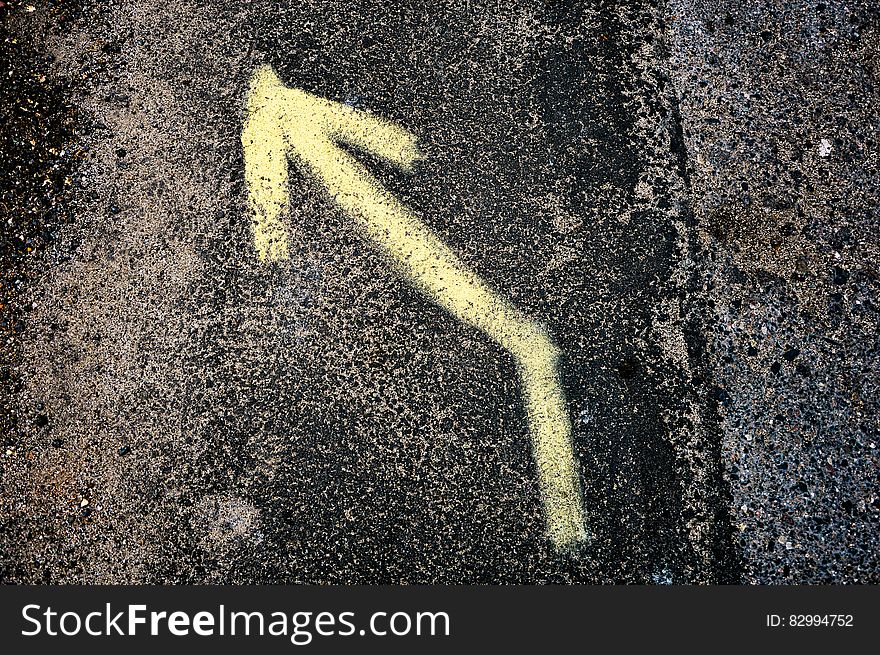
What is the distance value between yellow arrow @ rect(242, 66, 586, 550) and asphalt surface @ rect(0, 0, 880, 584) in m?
0.04

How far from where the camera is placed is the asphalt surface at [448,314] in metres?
1.85

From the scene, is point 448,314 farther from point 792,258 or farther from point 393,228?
point 792,258

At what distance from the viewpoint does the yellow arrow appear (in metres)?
1.88

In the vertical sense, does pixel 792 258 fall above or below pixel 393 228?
Result: below

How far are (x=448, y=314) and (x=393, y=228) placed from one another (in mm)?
366

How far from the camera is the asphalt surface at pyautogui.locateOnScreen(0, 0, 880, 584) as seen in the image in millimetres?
1854

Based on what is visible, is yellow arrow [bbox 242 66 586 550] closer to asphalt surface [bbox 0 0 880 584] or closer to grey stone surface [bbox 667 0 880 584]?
asphalt surface [bbox 0 0 880 584]

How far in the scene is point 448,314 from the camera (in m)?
1.98

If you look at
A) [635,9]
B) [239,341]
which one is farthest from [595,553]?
[635,9]

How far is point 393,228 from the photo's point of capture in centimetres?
206

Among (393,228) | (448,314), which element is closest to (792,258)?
(448,314)

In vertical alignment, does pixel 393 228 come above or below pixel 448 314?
above

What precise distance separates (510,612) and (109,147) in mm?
2150

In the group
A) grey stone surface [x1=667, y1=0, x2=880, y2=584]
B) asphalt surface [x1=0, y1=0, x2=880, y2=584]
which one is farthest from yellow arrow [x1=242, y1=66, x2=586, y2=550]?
grey stone surface [x1=667, y1=0, x2=880, y2=584]
